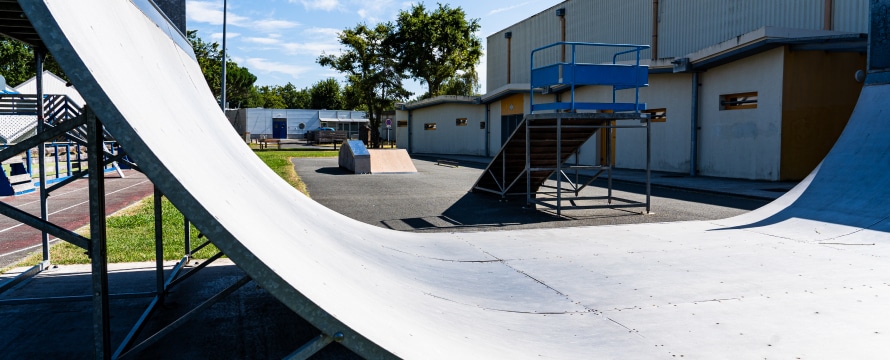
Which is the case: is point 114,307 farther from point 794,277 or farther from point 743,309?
point 794,277

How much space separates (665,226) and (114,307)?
307 inches

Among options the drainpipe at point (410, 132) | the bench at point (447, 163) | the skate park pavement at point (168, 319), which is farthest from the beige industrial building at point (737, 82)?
the drainpipe at point (410, 132)

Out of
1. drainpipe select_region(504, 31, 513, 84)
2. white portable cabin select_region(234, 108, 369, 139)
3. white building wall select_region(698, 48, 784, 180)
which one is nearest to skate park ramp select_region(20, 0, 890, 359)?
white building wall select_region(698, 48, 784, 180)

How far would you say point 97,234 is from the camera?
112 inches

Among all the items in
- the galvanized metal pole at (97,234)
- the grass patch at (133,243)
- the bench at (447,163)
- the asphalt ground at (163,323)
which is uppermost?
the galvanized metal pole at (97,234)

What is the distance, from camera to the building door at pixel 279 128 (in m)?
72.5

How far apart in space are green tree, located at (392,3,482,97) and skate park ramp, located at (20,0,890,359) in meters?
50.5

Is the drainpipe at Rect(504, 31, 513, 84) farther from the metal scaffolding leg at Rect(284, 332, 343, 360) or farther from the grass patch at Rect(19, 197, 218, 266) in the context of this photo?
the metal scaffolding leg at Rect(284, 332, 343, 360)

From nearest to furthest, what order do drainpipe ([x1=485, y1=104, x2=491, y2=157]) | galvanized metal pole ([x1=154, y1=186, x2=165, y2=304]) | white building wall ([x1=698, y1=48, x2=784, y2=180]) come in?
galvanized metal pole ([x1=154, y1=186, x2=165, y2=304]) → white building wall ([x1=698, y1=48, x2=784, y2=180]) → drainpipe ([x1=485, y1=104, x2=491, y2=157])

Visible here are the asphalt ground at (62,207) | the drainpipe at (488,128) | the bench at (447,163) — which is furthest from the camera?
the drainpipe at (488,128)

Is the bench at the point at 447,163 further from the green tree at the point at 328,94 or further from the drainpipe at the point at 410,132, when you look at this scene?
the green tree at the point at 328,94

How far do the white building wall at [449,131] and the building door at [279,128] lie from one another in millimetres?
27318

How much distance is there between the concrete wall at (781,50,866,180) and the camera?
18141mm

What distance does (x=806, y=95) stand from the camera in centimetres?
1827
